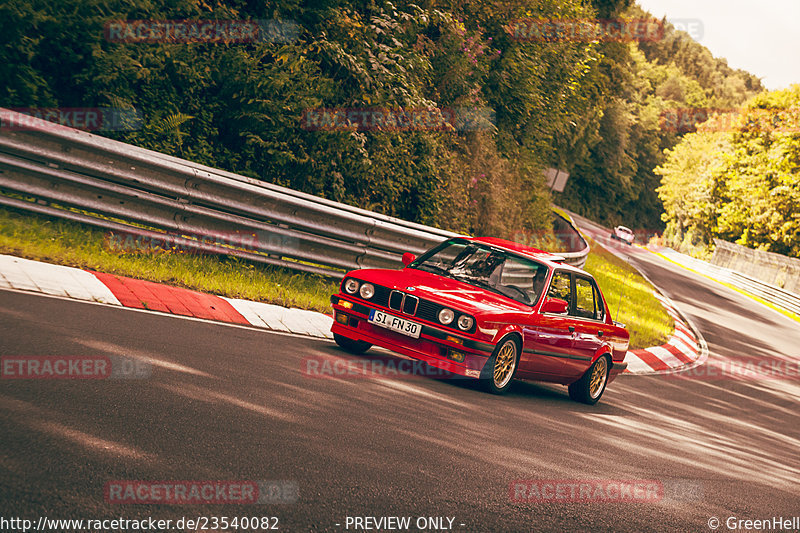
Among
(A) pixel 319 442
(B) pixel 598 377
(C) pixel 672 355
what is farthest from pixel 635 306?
(A) pixel 319 442

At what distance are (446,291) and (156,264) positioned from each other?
11.0ft

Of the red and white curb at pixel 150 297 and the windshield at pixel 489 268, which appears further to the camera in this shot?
the windshield at pixel 489 268

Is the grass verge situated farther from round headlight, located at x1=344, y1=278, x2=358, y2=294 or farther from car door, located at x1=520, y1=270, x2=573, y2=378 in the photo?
car door, located at x1=520, y1=270, x2=573, y2=378

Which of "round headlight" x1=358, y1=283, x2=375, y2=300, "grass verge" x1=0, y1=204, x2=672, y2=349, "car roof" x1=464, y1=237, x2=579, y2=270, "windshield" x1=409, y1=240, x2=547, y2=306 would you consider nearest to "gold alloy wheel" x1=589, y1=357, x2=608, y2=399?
"car roof" x1=464, y1=237, x2=579, y2=270

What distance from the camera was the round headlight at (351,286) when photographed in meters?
7.89

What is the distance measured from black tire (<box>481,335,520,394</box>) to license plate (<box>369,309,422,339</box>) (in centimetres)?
75

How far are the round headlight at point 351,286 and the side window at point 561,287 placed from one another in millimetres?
2085

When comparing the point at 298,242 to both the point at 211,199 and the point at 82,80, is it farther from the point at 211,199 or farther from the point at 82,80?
the point at 82,80

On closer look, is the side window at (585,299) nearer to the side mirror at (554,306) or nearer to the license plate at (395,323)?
the side mirror at (554,306)

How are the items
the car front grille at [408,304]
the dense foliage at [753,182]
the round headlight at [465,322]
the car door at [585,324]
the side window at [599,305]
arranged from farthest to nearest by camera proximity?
the dense foliage at [753,182], the side window at [599,305], the car door at [585,324], the car front grille at [408,304], the round headlight at [465,322]

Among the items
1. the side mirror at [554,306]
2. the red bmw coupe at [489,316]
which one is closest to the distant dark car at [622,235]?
the red bmw coupe at [489,316]

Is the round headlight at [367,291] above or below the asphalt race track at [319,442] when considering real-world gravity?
above

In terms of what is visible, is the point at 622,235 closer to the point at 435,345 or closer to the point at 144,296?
the point at 435,345

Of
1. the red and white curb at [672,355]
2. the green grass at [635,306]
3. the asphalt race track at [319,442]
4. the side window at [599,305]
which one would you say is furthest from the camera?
the green grass at [635,306]
